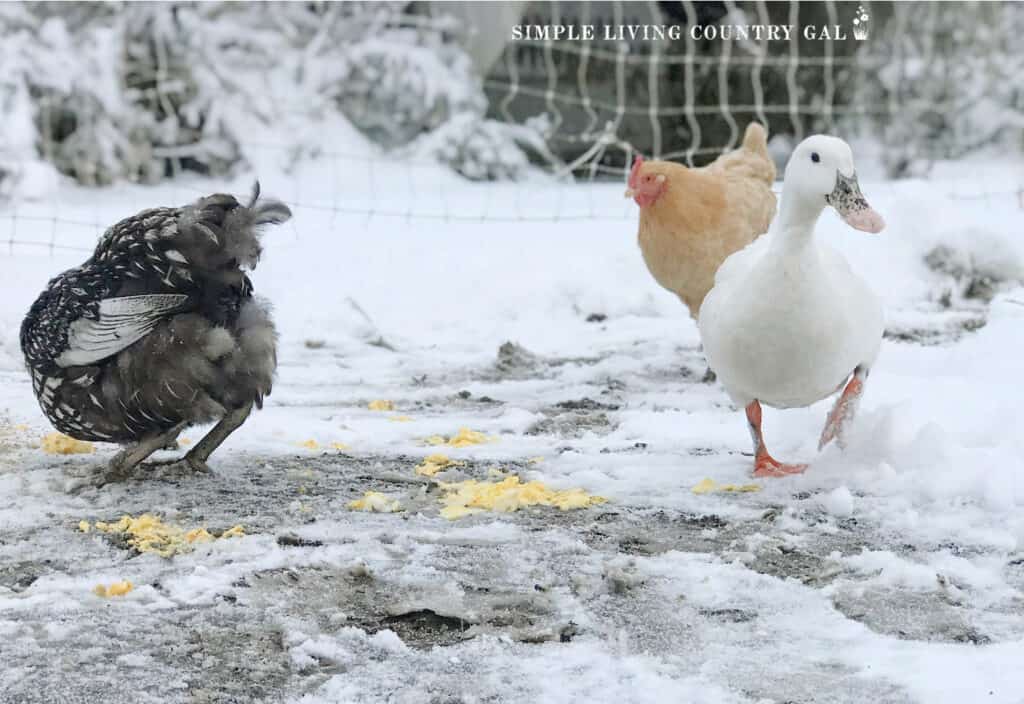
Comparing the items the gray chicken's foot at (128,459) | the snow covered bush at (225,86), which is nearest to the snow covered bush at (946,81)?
the snow covered bush at (225,86)

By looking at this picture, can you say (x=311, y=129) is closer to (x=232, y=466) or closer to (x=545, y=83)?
(x=545, y=83)

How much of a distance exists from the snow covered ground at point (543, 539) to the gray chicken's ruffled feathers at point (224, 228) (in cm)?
71

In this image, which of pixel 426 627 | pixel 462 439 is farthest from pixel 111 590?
pixel 462 439

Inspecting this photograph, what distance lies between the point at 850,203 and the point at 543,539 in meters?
1.24

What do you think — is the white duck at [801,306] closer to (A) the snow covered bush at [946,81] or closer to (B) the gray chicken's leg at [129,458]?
(B) the gray chicken's leg at [129,458]

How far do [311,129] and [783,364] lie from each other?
6.64 metres

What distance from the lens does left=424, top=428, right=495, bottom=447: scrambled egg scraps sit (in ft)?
14.8

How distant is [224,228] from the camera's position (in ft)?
12.2

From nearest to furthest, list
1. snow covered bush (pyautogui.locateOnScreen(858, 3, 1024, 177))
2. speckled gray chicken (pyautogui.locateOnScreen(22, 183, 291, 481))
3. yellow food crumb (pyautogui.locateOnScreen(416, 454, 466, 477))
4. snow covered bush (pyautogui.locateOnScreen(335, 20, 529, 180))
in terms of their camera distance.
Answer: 1. speckled gray chicken (pyautogui.locateOnScreen(22, 183, 291, 481))
2. yellow food crumb (pyautogui.locateOnScreen(416, 454, 466, 477))
3. snow covered bush (pyautogui.locateOnScreen(335, 20, 529, 180))
4. snow covered bush (pyautogui.locateOnScreen(858, 3, 1024, 177))

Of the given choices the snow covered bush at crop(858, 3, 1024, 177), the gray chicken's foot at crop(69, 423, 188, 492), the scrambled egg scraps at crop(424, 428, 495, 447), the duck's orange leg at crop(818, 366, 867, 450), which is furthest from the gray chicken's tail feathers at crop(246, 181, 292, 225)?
the snow covered bush at crop(858, 3, 1024, 177)

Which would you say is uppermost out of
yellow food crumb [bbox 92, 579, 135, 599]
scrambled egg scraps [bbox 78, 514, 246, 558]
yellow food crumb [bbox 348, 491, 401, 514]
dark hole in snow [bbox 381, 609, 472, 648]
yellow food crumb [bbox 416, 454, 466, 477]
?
yellow food crumb [bbox 92, 579, 135, 599]

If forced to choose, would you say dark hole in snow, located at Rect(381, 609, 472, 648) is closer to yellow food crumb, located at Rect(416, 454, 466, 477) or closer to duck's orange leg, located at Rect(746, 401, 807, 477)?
yellow food crumb, located at Rect(416, 454, 466, 477)

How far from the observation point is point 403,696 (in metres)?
2.41

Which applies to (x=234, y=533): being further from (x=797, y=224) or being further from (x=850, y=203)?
(x=850, y=203)
